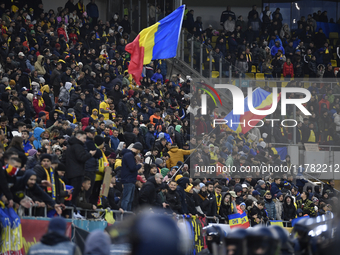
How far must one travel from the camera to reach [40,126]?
14570mm

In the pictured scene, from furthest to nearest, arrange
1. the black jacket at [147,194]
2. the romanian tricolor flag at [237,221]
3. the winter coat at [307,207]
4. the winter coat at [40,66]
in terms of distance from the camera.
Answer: the winter coat at [307,207], the winter coat at [40,66], the romanian tricolor flag at [237,221], the black jacket at [147,194]

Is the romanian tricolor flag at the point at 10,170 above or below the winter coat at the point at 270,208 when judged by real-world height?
above

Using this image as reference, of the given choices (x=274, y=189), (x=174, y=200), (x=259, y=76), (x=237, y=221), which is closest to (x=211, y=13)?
(x=259, y=76)

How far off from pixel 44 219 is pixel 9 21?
1179cm

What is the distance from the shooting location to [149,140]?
18375mm

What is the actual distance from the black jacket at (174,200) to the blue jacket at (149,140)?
484 centimetres

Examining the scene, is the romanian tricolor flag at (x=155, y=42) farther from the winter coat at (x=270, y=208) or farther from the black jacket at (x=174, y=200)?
the black jacket at (x=174, y=200)

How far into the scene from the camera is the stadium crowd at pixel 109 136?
1092cm

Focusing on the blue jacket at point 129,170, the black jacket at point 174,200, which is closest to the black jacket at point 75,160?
the blue jacket at point 129,170

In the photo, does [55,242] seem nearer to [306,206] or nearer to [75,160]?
[75,160]

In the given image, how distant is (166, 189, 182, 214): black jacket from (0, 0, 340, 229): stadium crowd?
0.02 meters

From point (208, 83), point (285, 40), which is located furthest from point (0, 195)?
point (285, 40)

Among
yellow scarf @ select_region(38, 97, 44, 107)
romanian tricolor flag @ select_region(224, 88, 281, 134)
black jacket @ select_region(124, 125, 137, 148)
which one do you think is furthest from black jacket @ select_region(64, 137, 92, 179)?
romanian tricolor flag @ select_region(224, 88, 281, 134)

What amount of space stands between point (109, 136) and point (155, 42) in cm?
393
